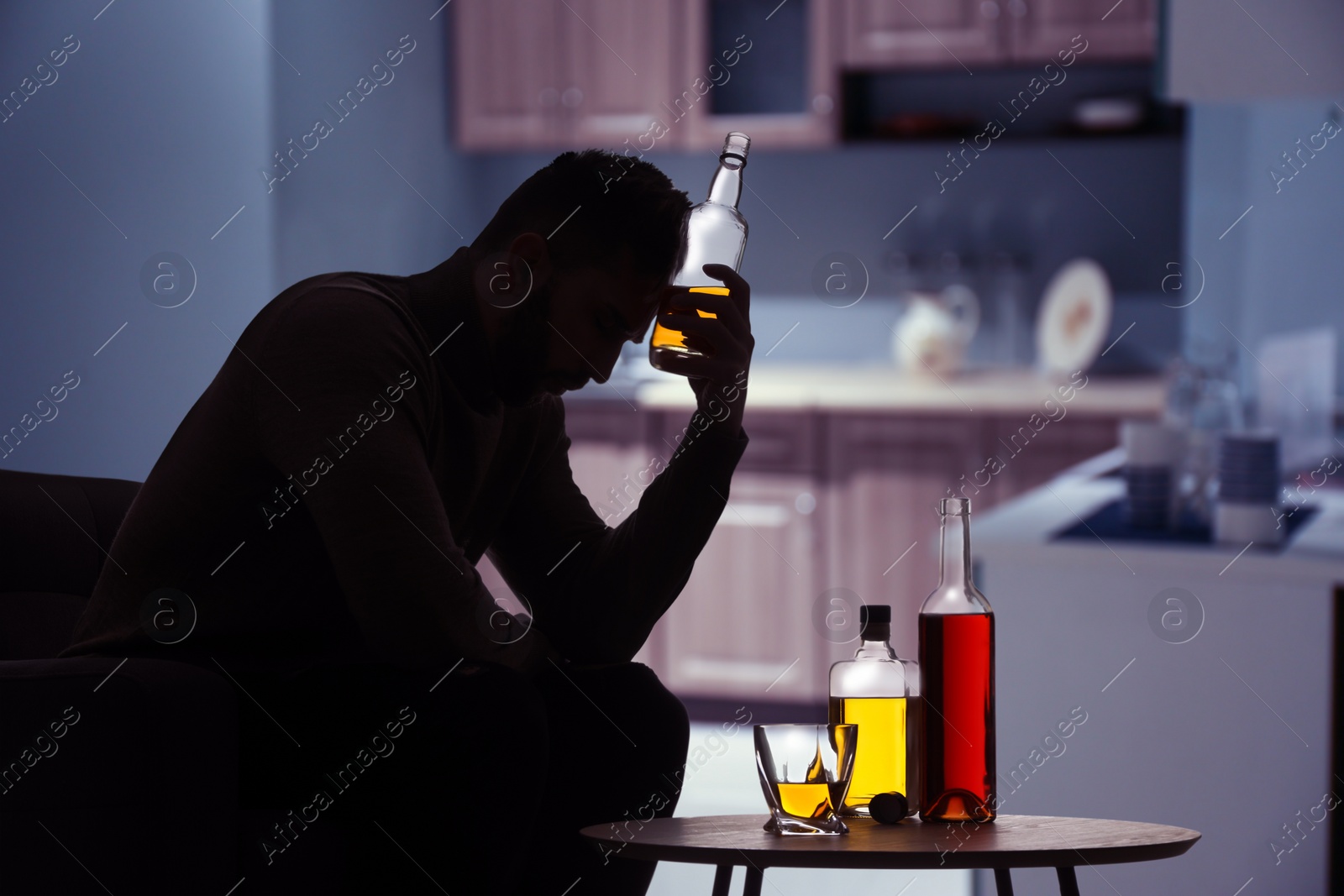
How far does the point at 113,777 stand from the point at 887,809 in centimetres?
57

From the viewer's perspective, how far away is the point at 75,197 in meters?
2.06

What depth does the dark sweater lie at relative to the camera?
102cm

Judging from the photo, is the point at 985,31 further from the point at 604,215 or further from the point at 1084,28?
the point at 604,215

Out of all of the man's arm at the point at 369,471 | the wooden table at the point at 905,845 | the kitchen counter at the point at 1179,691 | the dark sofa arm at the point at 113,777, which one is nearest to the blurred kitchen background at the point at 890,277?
the kitchen counter at the point at 1179,691

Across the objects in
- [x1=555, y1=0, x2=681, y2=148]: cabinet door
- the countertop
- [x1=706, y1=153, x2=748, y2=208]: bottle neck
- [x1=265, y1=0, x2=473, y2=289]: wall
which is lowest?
[x1=706, y1=153, x2=748, y2=208]: bottle neck

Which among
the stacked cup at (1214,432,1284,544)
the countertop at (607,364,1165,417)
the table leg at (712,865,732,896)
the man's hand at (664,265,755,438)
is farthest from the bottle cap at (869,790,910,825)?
the countertop at (607,364,1165,417)

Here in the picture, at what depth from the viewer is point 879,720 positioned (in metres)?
1.00

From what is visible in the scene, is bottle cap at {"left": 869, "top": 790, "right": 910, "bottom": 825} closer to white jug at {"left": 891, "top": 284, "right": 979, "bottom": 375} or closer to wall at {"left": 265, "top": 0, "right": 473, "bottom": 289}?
wall at {"left": 265, "top": 0, "right": 473, "bottom": 289}

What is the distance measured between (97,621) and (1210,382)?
1.64m

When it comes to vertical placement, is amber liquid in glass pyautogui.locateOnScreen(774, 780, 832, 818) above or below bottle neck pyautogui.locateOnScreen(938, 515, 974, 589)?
below

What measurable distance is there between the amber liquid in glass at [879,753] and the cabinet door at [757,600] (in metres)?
2.15

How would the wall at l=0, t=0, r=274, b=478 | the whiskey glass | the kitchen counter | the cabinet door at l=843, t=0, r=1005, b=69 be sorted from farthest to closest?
the cabinet door at l=843, t=0, r=1005, b=69
the wall at l=0, t=0, r=274, b=478
the kitchen counter
the whiskey glass

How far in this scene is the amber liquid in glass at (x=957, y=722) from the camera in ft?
3.19

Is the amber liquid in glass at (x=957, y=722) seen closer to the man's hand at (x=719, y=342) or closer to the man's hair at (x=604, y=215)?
the man's hand at (x=719, y=342)
